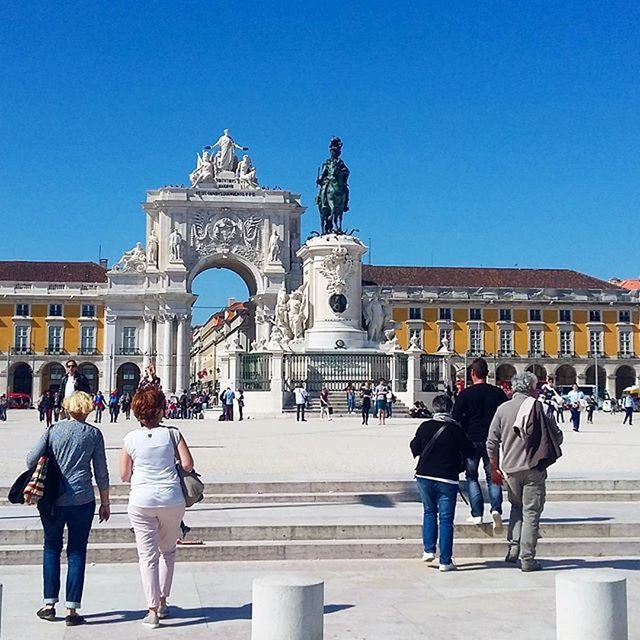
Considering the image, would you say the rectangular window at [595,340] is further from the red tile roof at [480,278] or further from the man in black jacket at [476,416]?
the man in black jacket at [476,416]

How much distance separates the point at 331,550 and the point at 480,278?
7301 centimetres

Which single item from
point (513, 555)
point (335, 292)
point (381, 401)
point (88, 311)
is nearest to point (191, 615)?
point (513, 555)

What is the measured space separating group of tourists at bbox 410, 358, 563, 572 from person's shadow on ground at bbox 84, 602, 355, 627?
4.91ft

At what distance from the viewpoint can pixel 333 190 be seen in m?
33.3

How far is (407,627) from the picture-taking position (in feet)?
19.9

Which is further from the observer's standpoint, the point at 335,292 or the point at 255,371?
the point at 255,371

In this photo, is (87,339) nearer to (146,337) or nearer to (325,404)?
(146,337)

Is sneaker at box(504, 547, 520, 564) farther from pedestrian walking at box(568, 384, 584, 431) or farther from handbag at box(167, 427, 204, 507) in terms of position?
pedestrian walking at box(568, 384, 584, 431)

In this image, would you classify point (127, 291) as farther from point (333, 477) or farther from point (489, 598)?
point (489, 598)

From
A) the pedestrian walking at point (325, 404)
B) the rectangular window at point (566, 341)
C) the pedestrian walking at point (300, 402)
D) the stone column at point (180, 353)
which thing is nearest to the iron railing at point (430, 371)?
the pedestrian walking at point (325, 404)

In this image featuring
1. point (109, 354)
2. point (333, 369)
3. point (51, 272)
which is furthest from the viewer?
point (51, 272)

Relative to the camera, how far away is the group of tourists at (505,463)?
7.71 metres

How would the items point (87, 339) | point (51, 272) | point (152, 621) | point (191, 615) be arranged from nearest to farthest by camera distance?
point (152, 621), point (191, 615), point (87, 339), point (51, 272)

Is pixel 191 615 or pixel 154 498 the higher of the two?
pixel 154 498
